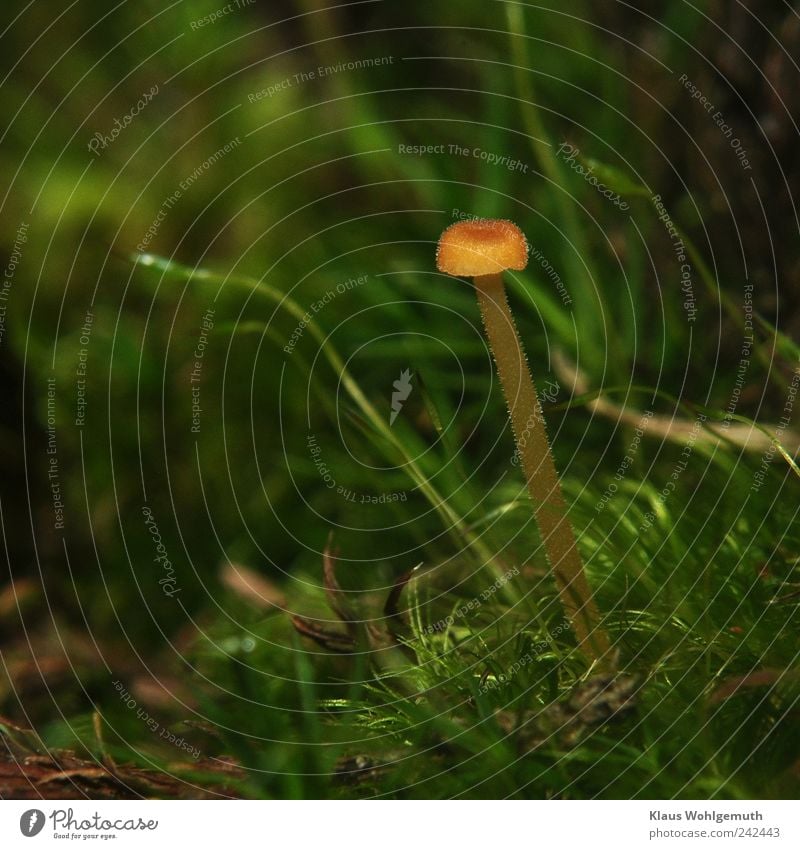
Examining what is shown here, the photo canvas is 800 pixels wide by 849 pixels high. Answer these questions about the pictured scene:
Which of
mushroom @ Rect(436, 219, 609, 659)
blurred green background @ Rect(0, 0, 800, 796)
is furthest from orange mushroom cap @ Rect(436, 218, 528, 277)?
blurred green background @ Rect(0, 0, 800, 796)

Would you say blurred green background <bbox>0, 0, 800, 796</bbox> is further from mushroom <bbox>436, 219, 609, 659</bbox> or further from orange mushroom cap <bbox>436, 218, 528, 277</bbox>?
orange mushroom cap <bbox>436, 218, 528, 277</bbox>

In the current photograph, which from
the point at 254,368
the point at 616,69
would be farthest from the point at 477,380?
the point at 616,69

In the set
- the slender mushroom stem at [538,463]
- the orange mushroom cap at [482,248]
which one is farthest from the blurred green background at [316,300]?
the orange mushroom cap at [482,248]

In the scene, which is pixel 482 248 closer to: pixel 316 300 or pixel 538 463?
pixel 538 463

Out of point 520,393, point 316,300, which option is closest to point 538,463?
point 520,393
